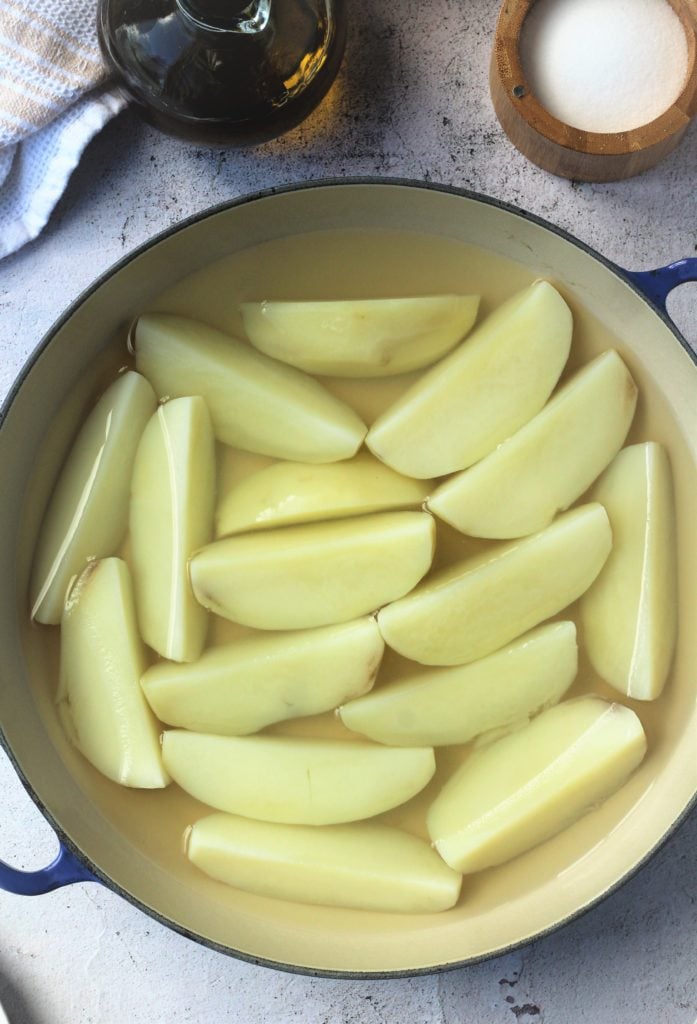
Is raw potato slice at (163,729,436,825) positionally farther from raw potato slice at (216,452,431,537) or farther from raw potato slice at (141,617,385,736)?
raw potato slice at (216,452,431,537)

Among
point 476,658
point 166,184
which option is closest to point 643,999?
point 476,658

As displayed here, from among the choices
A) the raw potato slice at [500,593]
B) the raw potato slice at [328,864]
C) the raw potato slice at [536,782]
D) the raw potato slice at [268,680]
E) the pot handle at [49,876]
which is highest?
the pot handle at [49,876]

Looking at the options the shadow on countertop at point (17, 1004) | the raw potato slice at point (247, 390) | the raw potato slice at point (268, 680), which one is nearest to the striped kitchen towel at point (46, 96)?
the raw potato slice at point (247, 390)

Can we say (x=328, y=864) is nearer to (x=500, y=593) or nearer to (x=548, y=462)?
(x=500, y=593)

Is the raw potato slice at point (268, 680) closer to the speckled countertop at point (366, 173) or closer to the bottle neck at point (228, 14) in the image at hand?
the speckled countertop at point (366, 173)

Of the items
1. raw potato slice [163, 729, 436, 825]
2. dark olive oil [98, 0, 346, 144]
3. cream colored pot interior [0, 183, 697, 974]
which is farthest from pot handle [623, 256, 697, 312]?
raw potato slice [163, 729, 436, 825]

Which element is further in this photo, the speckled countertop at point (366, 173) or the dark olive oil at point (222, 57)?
the speckled countertop at point (366, 173)

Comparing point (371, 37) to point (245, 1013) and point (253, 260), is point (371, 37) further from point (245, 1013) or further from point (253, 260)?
point (245, 1013)
